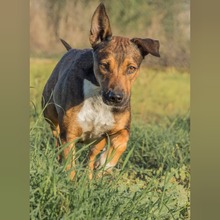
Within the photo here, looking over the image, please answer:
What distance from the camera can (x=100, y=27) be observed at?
4.10 m

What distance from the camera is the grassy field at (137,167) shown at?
393 cm

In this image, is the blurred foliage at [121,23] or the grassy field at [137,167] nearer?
the grassy field at [137,167]

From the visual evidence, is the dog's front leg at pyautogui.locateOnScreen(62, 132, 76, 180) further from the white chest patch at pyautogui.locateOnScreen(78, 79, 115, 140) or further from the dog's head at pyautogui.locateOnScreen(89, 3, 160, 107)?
the dog's head at pyautogui.locateOnScreen(89, 3, 160, 107)

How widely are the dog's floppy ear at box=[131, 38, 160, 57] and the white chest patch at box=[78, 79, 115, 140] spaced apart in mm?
294

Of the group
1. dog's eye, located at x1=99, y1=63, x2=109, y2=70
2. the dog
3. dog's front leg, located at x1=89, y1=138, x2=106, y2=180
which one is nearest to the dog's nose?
the dog

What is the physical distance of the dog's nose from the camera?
4.03 meters

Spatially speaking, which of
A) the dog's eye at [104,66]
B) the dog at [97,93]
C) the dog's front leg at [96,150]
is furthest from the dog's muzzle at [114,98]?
the dog's front leg at [96,150]

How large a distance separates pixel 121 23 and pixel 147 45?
6.8 inches

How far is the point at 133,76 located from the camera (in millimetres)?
4098

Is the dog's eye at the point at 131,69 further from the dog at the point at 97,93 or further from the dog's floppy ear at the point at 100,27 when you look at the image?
the dog's floppy ear at the point at 100,27
